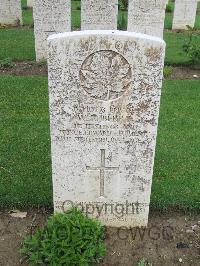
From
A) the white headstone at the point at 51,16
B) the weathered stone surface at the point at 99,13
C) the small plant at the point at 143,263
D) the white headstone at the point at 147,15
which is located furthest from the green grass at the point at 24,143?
the white headstone at the point at 147,15

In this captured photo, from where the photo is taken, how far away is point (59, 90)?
12.7 ft

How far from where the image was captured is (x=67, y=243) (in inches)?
148

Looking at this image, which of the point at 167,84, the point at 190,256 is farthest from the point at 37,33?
the point at 190,256

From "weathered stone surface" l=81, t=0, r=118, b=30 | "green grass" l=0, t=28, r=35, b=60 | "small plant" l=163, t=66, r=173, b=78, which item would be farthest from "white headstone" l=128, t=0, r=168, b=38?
"green grass" l=0, t=28, r=35, b=60

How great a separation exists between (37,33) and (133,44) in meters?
7.29

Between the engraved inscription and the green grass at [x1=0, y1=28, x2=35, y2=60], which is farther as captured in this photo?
the green grass at [x1=0, y1=28, x2=35, y2=60]

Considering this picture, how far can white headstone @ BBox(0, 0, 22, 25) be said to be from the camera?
15328 millimetres

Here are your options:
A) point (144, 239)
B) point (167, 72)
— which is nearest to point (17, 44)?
point (167, 72)

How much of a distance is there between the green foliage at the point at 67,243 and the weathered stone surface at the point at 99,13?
317 inches

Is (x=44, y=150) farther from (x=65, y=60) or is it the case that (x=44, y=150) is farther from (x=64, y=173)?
(x=65, y=60)

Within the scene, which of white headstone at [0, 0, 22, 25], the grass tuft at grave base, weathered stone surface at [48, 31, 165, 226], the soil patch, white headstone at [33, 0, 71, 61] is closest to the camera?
weathered stone surface at [48, 31, 165, 226]

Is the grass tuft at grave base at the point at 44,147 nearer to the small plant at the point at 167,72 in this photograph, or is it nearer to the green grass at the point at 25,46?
the small plant at the point at 167,72

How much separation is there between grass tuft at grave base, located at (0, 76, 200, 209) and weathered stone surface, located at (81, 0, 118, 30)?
288cm

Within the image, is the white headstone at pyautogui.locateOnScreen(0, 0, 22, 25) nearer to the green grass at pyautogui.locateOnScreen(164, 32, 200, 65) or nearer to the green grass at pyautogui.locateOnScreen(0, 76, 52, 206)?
the green grass at pyautogui.locateOnScreen(164, 32, 200, 65)
